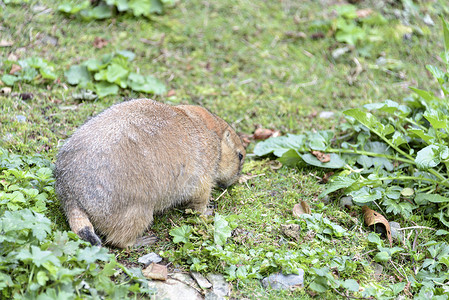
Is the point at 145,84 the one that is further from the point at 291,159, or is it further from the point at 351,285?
the point at 351,285

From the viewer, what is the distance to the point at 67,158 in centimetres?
411

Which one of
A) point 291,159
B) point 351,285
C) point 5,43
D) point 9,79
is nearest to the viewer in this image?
point 351,285

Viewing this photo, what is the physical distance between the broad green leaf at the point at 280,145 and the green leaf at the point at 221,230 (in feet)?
5.35

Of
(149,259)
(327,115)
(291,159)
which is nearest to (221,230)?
(149,259)

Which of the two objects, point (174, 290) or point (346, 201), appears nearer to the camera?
point (174, 290)

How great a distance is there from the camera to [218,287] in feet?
13.0

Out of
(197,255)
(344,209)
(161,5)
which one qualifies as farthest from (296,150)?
(161,5)

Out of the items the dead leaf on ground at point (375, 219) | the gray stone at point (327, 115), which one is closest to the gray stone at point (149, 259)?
the dead leaf on ground at point (375, 219)

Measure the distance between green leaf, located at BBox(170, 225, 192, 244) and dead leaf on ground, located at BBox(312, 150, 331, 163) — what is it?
2.03 m

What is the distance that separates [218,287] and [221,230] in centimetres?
55

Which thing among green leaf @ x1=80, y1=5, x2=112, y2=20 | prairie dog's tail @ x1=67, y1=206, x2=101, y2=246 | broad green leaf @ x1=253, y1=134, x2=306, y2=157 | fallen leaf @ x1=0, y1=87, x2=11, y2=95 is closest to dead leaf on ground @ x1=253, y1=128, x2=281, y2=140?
broad green leaf @ x1=253, y1=134, x2=306, y2=157

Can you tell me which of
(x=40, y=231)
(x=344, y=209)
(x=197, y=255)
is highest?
(x=40, y=231)

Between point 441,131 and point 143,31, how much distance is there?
4.87m

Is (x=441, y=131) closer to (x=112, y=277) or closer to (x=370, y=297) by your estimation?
(x=370, y=297)
